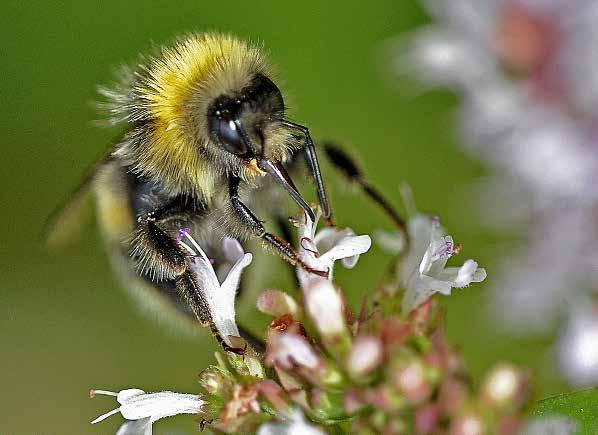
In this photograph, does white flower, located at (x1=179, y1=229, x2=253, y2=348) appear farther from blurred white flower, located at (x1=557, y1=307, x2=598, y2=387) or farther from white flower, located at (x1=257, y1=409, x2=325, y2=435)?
blurred white flower, located at (x1=557, y1=307, x2=598, y2=387)

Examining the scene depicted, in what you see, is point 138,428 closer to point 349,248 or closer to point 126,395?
point 126,395

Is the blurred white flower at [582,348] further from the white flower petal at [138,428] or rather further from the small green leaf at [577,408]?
the white flower petal at [138,428]

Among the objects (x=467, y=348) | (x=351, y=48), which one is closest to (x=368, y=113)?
(x=351, y=48)

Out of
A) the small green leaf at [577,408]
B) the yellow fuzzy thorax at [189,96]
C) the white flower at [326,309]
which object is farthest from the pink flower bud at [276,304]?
the small green leaf at [577,408]

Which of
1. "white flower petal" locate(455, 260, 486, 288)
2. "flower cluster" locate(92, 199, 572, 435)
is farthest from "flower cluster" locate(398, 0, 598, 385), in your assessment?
"white flower petal" locate(455, 260, 486, 288)

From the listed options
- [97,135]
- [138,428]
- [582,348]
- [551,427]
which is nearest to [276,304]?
[138,428]
